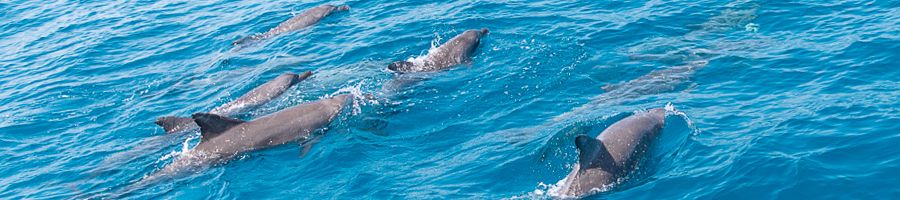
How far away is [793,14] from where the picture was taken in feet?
83.6

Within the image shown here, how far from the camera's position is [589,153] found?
15.1 meters

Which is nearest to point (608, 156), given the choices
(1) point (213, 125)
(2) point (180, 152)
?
(1) point (213, 125)

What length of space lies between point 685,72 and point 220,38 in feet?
52.0

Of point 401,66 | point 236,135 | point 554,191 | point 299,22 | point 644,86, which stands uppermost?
point 554,191

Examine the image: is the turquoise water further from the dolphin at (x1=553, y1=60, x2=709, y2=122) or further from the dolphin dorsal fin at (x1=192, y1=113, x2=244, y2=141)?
the dolphin dorsal fin at (x1=192, y1=113, x2=244, y2=141)

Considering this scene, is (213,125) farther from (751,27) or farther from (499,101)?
(751,27)

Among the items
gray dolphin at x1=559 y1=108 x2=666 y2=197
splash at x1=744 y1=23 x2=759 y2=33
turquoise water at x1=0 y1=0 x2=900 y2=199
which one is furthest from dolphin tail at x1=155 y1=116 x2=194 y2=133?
splash at x1=744 y1=23 x2=759 y2=33

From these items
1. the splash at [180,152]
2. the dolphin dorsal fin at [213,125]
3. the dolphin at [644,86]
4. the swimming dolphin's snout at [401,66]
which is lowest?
the swimming dolphin's snout at [401,66]

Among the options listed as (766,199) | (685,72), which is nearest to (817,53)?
(685,72)

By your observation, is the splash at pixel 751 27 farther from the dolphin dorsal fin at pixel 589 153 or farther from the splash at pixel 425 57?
the dolphin dorsal fin at pixel 589 153

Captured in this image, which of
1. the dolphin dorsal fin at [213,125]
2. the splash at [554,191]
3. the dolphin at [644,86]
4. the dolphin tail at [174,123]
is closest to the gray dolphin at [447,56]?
the dolphin at [644,86]

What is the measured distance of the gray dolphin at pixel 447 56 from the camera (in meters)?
23.6

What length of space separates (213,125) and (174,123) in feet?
7.68

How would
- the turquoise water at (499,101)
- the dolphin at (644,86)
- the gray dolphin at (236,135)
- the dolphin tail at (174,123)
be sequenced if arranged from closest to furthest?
the turquoise water at (499,101) → the gray dolphin at (236,135) → the dolphin at (644,86) → the dolphin tail at (174,123)
